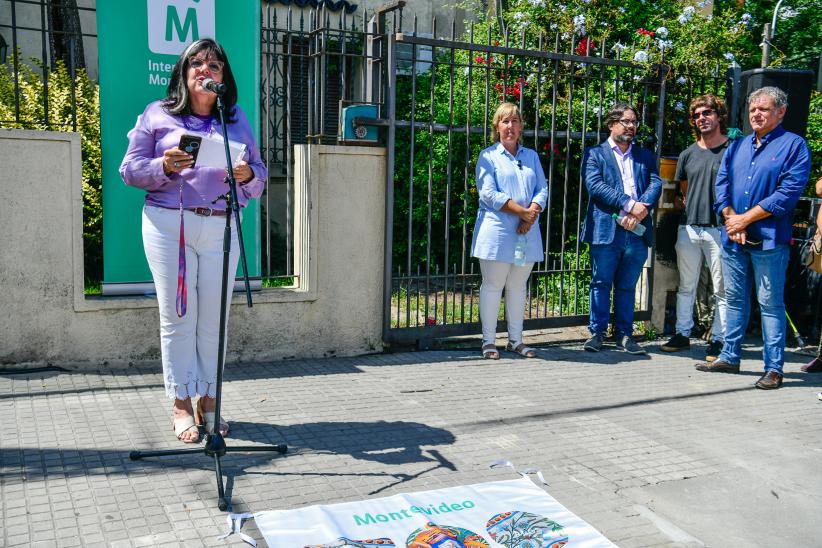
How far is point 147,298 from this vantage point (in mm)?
6078

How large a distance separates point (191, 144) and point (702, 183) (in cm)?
486

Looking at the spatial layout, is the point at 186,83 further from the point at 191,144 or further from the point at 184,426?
the point at 184,426

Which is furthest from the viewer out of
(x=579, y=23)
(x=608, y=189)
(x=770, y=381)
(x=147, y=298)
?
(x=579, y=23)

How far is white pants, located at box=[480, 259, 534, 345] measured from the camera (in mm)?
6930

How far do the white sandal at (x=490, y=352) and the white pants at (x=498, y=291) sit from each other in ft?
0.12

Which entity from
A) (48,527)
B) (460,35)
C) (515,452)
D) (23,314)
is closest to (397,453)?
(515,452)

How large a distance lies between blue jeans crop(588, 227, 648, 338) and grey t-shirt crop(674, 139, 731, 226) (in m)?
0.53

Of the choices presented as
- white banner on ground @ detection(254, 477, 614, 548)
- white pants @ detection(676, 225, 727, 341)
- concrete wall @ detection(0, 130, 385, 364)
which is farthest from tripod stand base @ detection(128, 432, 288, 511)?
white pants @ detection(676, 225, 727, 341)

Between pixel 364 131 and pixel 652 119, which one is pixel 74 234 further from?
pixel 652 119

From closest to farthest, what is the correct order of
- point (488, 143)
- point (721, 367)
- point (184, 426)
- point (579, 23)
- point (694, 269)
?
point (184, 426) < point (721, 367) < point (694, 269) < point (488, 143) < point (579, 23)

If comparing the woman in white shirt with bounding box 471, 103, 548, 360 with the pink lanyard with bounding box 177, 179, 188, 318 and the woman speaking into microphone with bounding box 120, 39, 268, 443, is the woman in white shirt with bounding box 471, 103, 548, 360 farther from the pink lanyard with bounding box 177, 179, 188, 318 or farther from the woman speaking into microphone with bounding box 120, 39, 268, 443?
the pink lanyard with bounding box 177, 179, 188, 318

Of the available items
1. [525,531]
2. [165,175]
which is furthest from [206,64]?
[525,531]

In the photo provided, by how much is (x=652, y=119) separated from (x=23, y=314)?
6.17 meters

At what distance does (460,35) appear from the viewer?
42.5 ft
